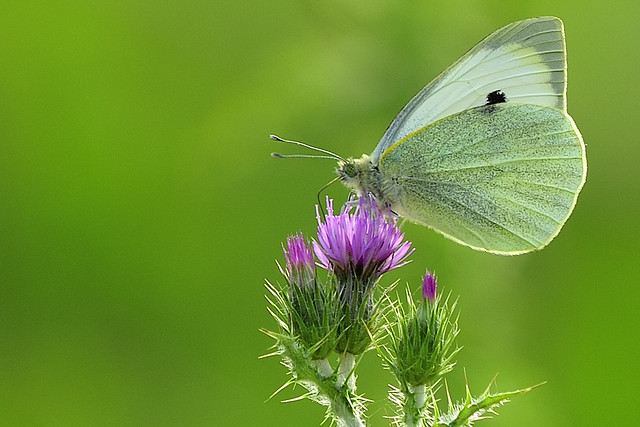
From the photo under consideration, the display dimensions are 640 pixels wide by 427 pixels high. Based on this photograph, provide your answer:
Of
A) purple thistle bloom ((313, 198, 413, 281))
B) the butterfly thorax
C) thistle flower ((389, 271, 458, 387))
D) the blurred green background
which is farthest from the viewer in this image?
the blurred green background

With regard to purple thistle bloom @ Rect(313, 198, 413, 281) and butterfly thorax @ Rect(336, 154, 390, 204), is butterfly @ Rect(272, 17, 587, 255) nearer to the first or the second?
butterfly thorax @ Rect(336, 154, 390, 204)

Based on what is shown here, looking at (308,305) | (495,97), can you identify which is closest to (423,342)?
(308,305)

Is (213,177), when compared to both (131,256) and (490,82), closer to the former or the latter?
(131,256)

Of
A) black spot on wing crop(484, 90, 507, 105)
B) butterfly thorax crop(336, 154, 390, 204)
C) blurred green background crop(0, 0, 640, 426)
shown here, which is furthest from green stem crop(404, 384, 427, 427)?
black spot on wing crop(484, 90, 507, 105)

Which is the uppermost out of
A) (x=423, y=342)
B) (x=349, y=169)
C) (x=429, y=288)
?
(x=349, y=169)

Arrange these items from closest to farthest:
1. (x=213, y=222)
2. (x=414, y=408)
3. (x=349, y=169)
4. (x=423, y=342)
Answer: (x=414, y=408) → (x=423, y=342) → (x=349, y=169) → (x=213, y=222)

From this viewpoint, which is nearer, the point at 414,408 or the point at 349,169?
the point at 414,408

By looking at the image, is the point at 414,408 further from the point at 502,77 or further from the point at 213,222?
the point at 213,222

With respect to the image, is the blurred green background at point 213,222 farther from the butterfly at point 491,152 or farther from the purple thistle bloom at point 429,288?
the purple thistle bloom at point 429,288
